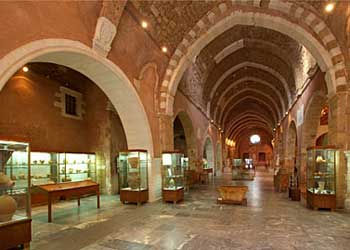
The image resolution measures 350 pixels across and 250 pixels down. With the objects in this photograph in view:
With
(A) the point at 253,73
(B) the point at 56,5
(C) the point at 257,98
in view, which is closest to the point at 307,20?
(B) the point at 56,5

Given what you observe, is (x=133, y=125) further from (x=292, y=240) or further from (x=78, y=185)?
(x=292, y=240)

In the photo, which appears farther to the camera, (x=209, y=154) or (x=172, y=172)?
(x=209, y=154)

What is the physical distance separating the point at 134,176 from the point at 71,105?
13.7 ft

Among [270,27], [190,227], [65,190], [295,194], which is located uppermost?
[270,27]

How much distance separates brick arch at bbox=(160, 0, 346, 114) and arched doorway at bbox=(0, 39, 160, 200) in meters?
1.51

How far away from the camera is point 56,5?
4.86 m

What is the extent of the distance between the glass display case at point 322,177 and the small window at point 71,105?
8431 millimetres

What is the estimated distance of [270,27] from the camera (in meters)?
9.02

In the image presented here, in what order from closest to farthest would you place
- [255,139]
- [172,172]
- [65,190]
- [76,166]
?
[65,190] < [172,172] < [76,166] < [255,139]

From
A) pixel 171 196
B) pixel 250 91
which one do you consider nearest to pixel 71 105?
pixel 171 196

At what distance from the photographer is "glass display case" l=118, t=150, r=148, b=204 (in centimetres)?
805

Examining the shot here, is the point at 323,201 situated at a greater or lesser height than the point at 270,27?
lesser

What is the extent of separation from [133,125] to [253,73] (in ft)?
41.1

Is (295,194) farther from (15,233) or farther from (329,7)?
(15,233)
